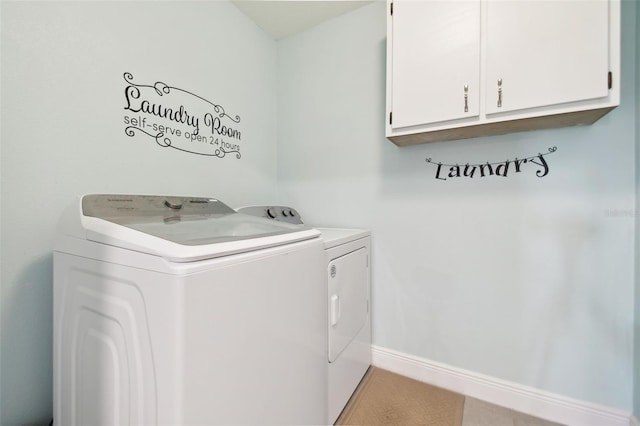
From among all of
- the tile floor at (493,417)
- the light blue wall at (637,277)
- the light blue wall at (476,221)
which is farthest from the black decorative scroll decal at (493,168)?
the tile floor at (493,417)

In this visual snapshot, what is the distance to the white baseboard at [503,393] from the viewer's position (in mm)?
1298

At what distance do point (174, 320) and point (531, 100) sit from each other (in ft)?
5.32

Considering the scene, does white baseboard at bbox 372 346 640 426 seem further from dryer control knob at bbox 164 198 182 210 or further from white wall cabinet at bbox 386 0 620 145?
dryer control knob at bbox 164 198 182 210

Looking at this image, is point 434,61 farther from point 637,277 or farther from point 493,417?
point 493,417

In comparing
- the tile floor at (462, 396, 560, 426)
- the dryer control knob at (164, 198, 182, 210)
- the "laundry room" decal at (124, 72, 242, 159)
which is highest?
the "laundry room" decal at (124, 72, 242, 159)

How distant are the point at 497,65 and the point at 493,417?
1.87 m

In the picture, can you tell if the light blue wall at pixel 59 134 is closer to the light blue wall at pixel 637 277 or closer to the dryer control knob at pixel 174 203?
the dryer control knob at pixel 174 203

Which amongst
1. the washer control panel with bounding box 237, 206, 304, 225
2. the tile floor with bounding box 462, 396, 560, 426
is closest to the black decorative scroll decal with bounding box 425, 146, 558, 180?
the washer control panel with bounding box 237, 206, 304, 225

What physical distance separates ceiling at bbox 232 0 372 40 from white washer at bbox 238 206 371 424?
4.89 feet

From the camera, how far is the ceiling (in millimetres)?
1818

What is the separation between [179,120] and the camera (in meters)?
1.48

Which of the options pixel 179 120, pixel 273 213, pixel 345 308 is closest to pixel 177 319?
pixel 345 308

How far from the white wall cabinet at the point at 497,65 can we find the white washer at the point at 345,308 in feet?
2.45

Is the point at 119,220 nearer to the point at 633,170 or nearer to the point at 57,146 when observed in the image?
the point at 57,146
